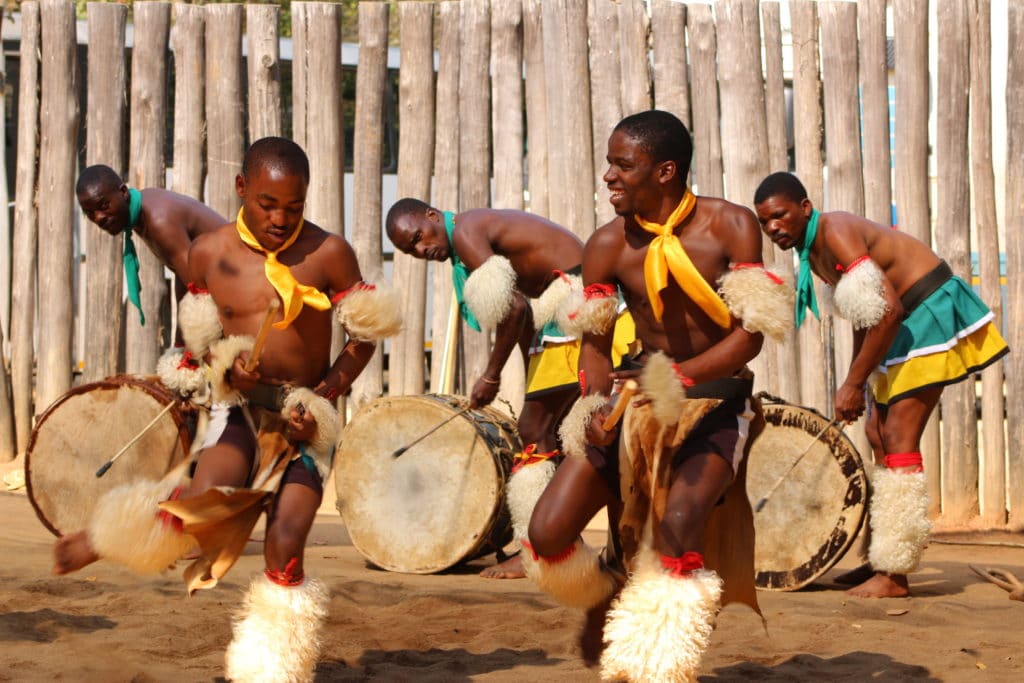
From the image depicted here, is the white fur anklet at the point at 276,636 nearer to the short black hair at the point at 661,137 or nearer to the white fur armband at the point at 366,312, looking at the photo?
the white fur armband at the point at 366,312

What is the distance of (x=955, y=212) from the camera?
8.08m

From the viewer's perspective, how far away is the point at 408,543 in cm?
694

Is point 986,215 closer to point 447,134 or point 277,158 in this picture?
point 447,134

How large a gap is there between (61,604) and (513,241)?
2642 mm

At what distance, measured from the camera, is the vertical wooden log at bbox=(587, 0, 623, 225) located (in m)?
8.38

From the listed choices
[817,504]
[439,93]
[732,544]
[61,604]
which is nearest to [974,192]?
[817,504]

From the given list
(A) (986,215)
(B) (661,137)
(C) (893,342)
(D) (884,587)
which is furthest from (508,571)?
(A) (986,215)

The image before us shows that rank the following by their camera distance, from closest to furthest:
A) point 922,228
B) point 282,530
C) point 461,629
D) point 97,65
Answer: point 282,530 < point 461,629 < point 922,228 < point 97,65

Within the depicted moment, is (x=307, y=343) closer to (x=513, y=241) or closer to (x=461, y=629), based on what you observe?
(x=461, y=629)

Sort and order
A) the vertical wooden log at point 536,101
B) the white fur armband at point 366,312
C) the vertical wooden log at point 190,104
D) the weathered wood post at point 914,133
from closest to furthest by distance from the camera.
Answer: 1. the white fur armband at point 366,312
2. the weathered wood post at point 914,133
3. the vertical wooden log at point 536,101
4. the vertical wooden log at point 190,104

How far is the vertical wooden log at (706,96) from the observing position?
27.2 feet

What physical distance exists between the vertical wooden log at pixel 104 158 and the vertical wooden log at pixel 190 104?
405 millimetres

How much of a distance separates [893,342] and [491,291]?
187 centimetres

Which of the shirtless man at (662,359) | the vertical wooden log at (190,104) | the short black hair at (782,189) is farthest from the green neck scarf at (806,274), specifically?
the vertical wooden log at (190,104)
